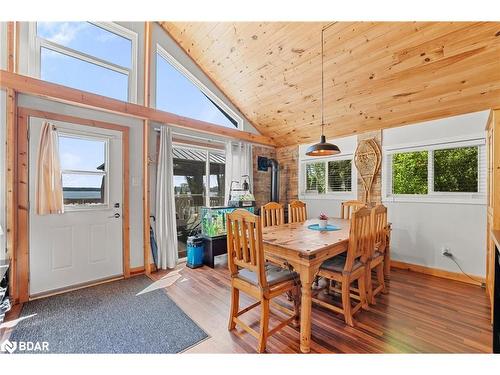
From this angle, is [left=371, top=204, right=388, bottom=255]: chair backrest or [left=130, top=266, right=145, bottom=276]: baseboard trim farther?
[left=130, top=266, right=145, bottom=276]: baseboard trim

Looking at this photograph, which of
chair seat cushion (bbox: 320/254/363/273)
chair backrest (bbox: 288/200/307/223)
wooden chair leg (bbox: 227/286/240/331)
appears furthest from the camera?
chair backrest (bbox: 288/200/307/223)

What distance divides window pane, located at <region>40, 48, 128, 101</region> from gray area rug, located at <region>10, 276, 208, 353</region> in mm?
2425

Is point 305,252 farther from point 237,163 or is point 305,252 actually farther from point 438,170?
point 237,163

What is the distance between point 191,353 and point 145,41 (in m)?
3.97

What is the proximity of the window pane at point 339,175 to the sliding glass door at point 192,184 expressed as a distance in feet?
7.07

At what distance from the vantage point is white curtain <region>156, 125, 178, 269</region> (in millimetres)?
3377

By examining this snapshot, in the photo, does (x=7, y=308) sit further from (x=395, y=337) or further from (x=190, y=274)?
(x=395, y=337)

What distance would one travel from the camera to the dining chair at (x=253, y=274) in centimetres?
165

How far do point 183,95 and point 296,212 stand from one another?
109 inches

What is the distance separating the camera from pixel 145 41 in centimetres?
338

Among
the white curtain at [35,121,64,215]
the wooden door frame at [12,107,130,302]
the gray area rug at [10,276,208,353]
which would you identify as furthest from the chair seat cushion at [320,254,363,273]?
the wooden door frame at [12,107,130,302]

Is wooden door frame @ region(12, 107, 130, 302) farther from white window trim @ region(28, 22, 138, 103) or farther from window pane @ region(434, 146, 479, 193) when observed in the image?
window pane @ region(434, 146, 479, 193)

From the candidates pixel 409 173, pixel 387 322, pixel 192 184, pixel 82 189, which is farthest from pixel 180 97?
pixel 387 322
